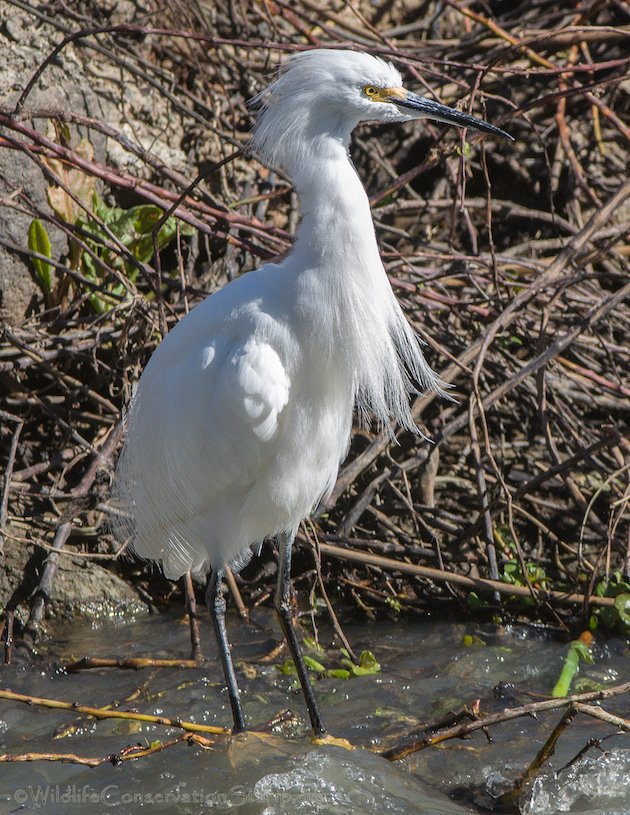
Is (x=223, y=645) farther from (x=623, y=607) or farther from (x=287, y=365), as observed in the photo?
(x=623, y=607)

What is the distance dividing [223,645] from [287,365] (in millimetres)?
794

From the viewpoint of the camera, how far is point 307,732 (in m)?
2.71

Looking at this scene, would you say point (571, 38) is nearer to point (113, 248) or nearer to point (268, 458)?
point (113, 248)

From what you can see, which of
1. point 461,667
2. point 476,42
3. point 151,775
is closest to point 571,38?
point 476,42

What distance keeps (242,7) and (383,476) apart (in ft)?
7.84

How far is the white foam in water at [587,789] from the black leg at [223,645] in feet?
2.51

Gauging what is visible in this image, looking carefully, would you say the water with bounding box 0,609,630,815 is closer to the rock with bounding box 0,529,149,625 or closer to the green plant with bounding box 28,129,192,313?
the rock with bounding box 0,529,149,625

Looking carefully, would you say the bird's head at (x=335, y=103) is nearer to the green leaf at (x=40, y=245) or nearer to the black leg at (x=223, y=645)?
the black leg at (x=223, y=645)

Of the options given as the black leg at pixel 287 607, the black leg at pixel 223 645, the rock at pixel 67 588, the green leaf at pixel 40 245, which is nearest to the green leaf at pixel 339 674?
the black leg at pixel 287 607

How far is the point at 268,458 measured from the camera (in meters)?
2.63

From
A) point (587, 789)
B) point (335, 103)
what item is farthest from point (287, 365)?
point (587, 789)

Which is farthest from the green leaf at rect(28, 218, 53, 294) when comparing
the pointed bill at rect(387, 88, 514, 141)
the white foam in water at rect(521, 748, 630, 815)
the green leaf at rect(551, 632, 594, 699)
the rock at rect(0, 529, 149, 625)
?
the white foam in water at rect(521, 748, 630, 815)

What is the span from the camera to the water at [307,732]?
2.26 meters

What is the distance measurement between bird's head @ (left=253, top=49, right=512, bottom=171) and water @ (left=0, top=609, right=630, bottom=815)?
1498 mm
